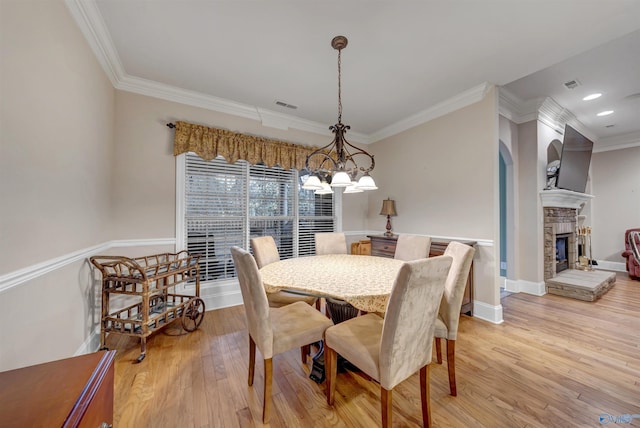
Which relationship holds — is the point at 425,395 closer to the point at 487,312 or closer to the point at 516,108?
the point at 487,312

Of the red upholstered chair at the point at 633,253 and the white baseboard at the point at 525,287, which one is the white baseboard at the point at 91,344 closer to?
the white baseboard at the point at 525,287

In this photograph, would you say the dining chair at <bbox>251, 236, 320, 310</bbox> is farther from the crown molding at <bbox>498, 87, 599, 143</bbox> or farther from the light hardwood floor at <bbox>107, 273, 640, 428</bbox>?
the crown molding at <bbox>498, 87, 599, 143</bbox>

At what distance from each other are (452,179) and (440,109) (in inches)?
39.0

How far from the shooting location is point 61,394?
68cm

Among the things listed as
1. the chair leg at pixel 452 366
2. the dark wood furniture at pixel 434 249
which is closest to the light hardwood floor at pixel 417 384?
the chair leg at pixel 452 366

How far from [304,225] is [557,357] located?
3217mm

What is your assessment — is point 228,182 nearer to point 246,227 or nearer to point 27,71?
point 246,227

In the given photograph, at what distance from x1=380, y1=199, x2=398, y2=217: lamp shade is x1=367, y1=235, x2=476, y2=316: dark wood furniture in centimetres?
46

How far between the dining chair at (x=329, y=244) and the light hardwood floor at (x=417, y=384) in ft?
3.95

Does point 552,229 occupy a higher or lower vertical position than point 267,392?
higher

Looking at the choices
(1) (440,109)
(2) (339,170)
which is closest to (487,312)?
(2) (339,170)

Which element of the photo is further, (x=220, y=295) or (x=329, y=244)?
(x=220, y=295)

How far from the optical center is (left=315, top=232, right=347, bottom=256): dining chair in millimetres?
2988

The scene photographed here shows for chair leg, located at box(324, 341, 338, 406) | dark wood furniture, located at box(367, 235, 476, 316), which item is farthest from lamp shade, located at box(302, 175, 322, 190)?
dark wood furniture, located at box(367, 235, 476, 316)
